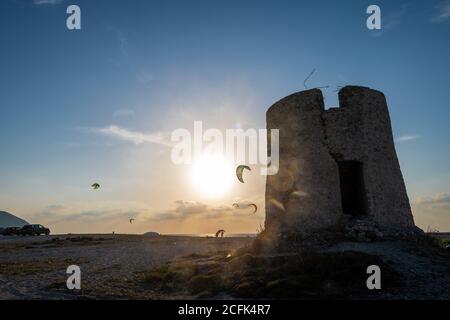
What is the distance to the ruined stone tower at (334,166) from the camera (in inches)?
523

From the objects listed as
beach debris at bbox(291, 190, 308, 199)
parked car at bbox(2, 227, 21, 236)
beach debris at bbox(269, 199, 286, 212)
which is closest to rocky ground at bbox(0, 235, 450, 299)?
beach debris at bbox(269, 199, 286, 212)

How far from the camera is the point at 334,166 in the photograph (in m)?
13.8

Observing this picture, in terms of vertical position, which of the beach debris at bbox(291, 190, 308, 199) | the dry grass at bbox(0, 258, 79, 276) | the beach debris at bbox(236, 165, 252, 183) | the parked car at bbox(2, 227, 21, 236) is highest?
the beach debris at bbox(236, 165, 252, 183)

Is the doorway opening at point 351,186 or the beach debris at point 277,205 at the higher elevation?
the doorway opening at point 351,186

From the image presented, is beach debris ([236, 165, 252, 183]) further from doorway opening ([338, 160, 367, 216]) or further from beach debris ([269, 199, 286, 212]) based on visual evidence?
doorway opening ([338, 160, 367, 216])

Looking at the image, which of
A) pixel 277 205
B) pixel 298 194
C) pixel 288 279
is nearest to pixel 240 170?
pixel 277 205

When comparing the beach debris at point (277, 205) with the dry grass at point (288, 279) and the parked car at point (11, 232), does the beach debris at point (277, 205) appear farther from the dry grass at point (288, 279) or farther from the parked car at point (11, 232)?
the parked car at point (11, 232)

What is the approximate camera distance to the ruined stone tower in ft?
43.6

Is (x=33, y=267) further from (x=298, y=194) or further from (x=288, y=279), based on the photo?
(x=288, y=279)

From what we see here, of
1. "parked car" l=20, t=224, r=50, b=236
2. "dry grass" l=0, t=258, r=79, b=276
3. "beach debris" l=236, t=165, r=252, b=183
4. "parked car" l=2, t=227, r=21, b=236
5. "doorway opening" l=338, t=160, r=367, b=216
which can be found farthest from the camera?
"parked car" l=2, t=227, r=21, b=236

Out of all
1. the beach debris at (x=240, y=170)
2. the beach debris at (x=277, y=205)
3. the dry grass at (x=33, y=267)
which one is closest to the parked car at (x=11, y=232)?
the dry grass at (x=33, y=267)

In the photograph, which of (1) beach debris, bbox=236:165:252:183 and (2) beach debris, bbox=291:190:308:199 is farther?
(1) beach debris, bbox=236:165:252:183

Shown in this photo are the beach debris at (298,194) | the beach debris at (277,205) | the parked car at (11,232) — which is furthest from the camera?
the parked car at (11,232)
